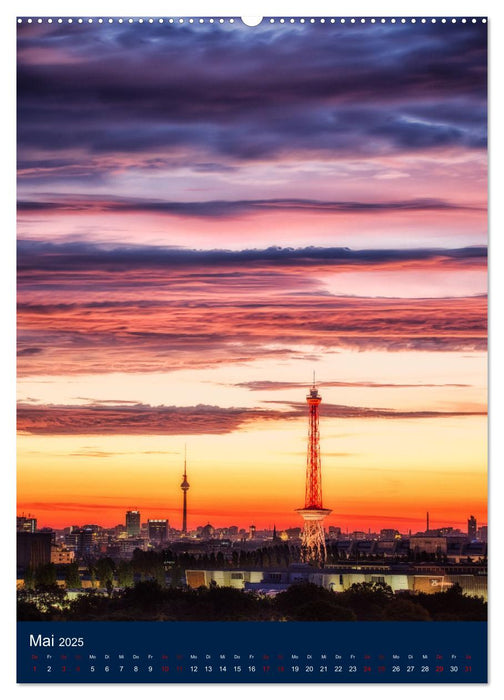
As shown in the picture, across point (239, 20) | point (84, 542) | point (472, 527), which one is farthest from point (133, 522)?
point (239, 20)

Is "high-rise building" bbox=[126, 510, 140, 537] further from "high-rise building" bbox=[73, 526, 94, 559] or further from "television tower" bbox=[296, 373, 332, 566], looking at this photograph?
"television tower" bbox=[296, 373, 332, 566]

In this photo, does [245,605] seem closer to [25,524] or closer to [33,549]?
[33,549]

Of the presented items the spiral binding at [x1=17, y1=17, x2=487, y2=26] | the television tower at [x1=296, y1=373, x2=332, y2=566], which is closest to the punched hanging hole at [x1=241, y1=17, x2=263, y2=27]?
the spiral binding at [x1=17, y1=17, x2=487, y2=26]

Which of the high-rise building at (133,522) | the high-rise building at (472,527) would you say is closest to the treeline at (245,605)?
the high-rise building at (472,527)

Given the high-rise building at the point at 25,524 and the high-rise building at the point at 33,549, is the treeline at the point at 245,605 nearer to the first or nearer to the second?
the high-rise building at the point at 33,549

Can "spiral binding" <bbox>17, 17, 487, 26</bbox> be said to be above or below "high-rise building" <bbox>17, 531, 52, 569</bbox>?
above

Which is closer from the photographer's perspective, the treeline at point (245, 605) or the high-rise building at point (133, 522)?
the treeline at point (245, 605)
